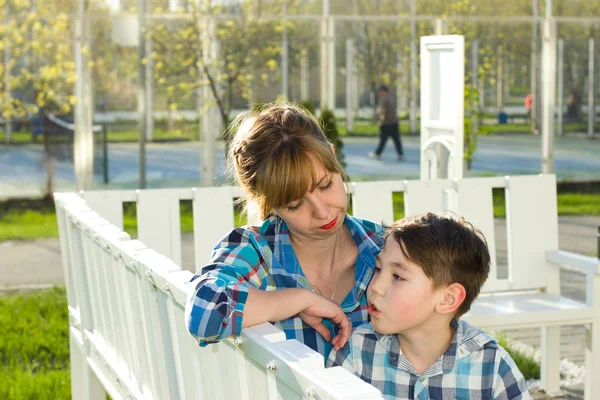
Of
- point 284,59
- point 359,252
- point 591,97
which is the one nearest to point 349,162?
point 284,59

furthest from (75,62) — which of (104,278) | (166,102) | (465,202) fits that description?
(104,278)

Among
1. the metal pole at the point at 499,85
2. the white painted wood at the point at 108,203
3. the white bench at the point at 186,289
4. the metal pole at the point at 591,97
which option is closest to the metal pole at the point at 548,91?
the metal pole at the point at 499,85

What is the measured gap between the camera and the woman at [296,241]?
7.86ft

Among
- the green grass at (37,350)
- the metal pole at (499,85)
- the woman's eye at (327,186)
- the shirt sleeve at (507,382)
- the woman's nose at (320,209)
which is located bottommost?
the green grass at (37,350)

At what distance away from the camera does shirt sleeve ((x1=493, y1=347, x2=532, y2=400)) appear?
2.19 meters

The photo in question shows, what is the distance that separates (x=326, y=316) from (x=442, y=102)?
2.94m

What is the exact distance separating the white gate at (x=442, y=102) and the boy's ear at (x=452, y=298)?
2716 mm

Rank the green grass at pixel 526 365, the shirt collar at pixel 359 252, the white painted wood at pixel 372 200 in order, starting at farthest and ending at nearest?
the green grass at pixel 526 365, the white painted wood at pixel 372 200, the shirt collar at pixel 359 252

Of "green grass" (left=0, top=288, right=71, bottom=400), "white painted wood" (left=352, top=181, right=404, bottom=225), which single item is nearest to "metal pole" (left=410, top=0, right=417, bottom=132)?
"green grass" (left=0, top=288, right=71, bottom=400)

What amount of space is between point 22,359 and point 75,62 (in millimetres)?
7210

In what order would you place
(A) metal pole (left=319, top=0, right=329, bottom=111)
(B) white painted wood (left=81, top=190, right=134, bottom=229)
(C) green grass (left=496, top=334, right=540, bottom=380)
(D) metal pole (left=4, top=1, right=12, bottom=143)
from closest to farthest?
(B) white painted wood (left=81, top=190, right=134, bottom=229) → (C) green grass (left=496, top=334, right=540, bottom=380) → (D) metal pole (left=4, top=1, right=12, bottom=143) → (A) metal pole (left=319, top=0, right=329, bottom=111)

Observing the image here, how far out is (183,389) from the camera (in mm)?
2430

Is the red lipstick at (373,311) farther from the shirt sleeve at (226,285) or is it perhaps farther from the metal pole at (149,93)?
the metal pole at (149,93)

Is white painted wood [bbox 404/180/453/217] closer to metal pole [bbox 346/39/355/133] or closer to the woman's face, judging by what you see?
the woman's face
